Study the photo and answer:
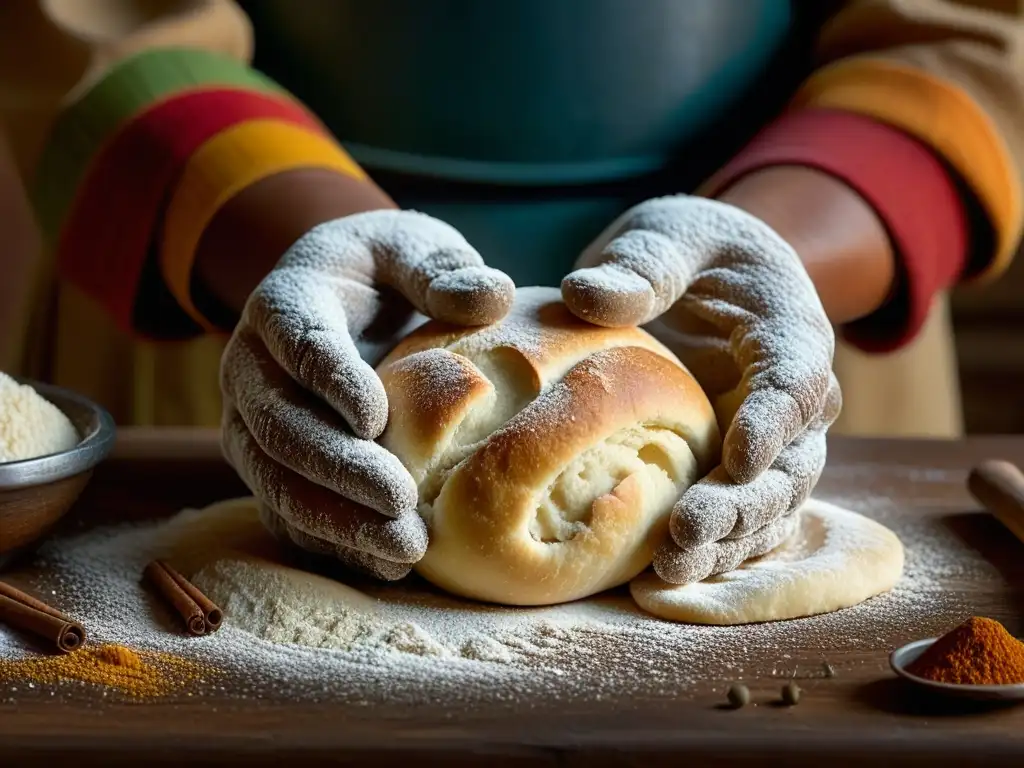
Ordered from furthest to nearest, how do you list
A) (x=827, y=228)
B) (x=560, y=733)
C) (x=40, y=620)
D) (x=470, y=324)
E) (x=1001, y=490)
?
(x=827, y=228)
(x=1001, y=490)
(x=470, y=324)
(x=40, y=620)
(x=560, y=733)

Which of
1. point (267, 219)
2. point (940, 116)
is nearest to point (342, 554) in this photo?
point (267, 219)

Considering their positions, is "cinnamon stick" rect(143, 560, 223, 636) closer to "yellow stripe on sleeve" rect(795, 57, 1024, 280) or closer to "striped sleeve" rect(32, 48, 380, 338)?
"striped sleeve" rect(32, 48, 380, 338)

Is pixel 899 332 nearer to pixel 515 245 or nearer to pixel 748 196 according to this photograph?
pixel 748 196

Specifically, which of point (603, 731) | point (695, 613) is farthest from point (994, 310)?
point (603, 731)

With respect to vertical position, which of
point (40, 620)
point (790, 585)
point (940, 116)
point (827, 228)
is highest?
point (940, 116)

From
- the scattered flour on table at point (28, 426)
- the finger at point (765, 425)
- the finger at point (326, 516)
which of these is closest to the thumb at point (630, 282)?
the finger at point (765, 425)

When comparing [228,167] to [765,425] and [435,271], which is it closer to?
[435,271]

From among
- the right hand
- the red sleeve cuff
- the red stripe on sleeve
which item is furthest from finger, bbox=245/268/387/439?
the red sleeve cuff
